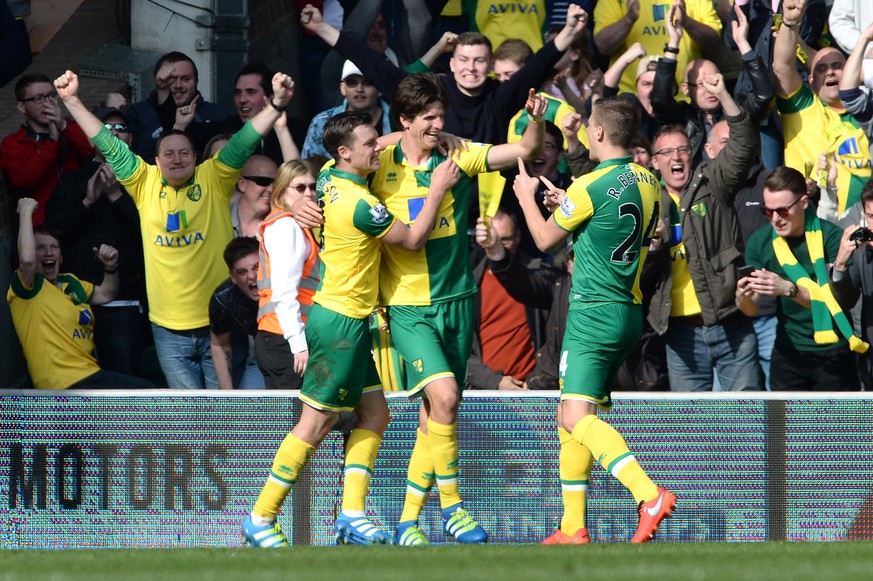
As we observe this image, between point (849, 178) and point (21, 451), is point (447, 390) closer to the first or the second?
point (21, 451)

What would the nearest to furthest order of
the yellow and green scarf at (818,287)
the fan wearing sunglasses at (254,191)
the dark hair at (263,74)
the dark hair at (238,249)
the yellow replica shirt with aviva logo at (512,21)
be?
the yellow and green scarf at (818,287) < the dark hair at (238,249) < the fan wearing sunglasses at (254,191) < the dark hair at (263,74) < the yellow replica shirt with aviva logo at (512,21)

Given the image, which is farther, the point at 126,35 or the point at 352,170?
the point at 126,35

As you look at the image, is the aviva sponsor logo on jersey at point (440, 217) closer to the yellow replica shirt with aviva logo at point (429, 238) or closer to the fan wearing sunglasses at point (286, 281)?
the yellow replica shirt with aviva logo at point (429, 238)

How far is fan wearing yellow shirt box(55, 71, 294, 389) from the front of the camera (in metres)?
9.26

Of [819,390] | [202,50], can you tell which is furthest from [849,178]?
[202,50]

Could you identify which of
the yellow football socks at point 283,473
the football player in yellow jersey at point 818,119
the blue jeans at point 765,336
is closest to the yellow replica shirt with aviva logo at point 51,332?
the yellow football socks at point 283,473

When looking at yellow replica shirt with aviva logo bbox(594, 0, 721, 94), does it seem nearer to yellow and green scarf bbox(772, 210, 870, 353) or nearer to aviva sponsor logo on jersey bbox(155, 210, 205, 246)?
yellow and green scarf bbox(772, 210, 870, 353)

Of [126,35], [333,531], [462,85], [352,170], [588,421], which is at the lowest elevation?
[333,531]

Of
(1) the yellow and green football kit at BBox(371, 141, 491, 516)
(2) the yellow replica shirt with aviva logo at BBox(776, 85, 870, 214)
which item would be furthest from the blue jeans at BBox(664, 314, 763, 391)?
(1) the yellow and green football kit at BBox(371, 141, 491, 516)

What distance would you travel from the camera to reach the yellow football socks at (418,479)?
7.59 meters

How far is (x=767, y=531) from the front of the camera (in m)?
8.02

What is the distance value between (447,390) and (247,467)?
1579 mm

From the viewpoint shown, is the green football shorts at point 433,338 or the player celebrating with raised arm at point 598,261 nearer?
the player celebrating with raised arm at point 598,261

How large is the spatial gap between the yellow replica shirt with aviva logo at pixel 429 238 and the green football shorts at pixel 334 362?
0.32 metres
